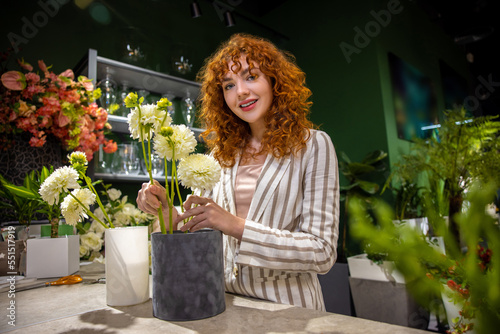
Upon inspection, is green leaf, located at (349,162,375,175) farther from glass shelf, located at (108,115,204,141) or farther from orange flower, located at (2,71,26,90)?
orange flower, located at (2,71,26,90)

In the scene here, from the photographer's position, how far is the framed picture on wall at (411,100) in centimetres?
326

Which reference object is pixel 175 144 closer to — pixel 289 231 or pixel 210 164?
pixel 210 164

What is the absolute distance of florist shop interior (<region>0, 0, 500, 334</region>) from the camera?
0.41 meters

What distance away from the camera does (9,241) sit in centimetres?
111

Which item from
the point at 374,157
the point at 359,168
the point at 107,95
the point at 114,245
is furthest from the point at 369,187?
the point at 114,245

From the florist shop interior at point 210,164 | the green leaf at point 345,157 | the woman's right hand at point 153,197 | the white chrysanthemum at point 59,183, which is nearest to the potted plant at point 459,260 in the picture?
the florist shop interior at point 210,164

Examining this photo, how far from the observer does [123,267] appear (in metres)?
0.69

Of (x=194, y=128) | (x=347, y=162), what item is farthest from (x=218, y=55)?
(x=347, y=162)

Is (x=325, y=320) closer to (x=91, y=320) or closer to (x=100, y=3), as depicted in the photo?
(x=91, y=320)

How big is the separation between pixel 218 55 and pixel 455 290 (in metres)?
1.12

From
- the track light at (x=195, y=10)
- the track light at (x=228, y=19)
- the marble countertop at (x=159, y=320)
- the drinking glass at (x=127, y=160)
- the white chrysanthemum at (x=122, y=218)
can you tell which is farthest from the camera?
the track light at (x=228, y=19)

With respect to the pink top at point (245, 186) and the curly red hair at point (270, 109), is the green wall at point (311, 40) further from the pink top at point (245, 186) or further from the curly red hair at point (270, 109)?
the pink top at point (245, 186)

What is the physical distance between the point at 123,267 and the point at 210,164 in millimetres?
314

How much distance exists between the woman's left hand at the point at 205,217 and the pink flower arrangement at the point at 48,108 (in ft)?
3.88
